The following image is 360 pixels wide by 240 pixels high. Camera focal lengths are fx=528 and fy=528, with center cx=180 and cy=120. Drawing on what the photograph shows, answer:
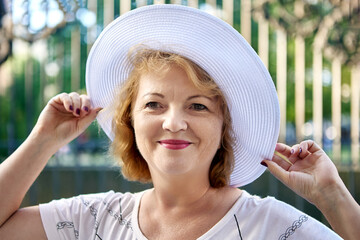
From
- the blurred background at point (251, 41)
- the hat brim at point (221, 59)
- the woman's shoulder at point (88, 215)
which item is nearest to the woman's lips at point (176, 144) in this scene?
the hat brim at point (221, 59)

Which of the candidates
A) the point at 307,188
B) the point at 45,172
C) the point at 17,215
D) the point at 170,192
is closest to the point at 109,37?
the point at 170,192

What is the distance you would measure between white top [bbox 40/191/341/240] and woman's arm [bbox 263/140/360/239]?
51mm

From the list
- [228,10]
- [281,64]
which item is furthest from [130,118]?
[281,64]

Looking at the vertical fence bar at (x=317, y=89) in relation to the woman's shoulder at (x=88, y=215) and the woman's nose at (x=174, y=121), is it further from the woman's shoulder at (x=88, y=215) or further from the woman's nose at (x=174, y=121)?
the woman's nose at (x=174, y=121)

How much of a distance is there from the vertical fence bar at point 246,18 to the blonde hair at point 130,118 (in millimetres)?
3667

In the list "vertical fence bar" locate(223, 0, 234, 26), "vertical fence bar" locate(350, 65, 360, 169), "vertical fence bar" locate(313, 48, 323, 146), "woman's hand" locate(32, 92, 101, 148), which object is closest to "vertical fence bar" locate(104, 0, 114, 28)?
"vertical fence bar" locate(223, 0, 234, 26)

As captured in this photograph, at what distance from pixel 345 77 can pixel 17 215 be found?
180 inches

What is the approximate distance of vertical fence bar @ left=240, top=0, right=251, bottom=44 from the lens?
217 inches

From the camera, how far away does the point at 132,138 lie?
205 centimetres

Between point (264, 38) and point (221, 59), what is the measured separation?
12.9 feet

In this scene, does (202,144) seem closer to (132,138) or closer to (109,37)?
(132,138)

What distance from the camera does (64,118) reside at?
209 centimetres

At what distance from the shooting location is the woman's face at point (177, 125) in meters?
1.70

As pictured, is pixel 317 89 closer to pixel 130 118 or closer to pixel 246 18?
pixel 246 18
